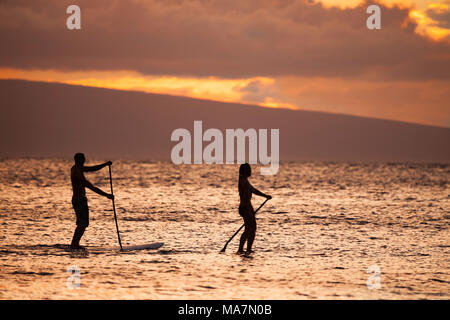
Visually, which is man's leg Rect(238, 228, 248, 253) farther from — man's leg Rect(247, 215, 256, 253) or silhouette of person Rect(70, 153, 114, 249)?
silhouette of person Rect(70, 153, 114, 249)

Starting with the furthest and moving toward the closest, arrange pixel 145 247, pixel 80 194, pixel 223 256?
pixel 145 247 < pixel 80 194 < pixel 223 256

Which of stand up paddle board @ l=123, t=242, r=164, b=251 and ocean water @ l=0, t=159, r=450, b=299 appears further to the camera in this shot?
stand up paddle board @ l=123, t=242, r=164, b=251

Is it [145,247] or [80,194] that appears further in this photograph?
[145,247]

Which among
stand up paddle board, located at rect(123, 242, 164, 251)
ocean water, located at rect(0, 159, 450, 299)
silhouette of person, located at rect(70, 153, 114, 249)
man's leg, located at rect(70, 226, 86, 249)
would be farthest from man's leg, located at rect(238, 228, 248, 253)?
man's leg, located at rect(70, 226, 86, 249)

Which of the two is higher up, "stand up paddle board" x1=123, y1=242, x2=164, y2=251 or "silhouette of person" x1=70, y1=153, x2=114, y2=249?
"silhouette of person" x1=70, y1=153, x2=114, y2=249

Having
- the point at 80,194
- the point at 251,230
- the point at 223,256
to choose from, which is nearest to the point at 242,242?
the point at 251,230

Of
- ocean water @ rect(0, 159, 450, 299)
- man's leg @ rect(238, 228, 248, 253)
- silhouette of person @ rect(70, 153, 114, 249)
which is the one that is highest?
silhouette of person @ rect(70, 153, 114, 249)

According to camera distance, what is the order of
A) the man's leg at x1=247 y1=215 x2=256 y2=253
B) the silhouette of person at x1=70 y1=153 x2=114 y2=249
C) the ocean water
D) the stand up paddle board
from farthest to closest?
the stand up paddle board → the silhouette of person at x1=70 y1=153 x2=114 y2=249 → the man's leg at x1=247 y1=215 x2=256 y2=253 → the ocean water

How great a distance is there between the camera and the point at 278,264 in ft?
43.5

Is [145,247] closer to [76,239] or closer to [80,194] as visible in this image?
[76,239]

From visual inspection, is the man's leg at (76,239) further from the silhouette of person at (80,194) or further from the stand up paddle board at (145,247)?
the stand up paddle board at (145,247)

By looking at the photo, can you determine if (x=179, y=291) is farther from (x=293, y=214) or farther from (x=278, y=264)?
(x=293, y=214)
